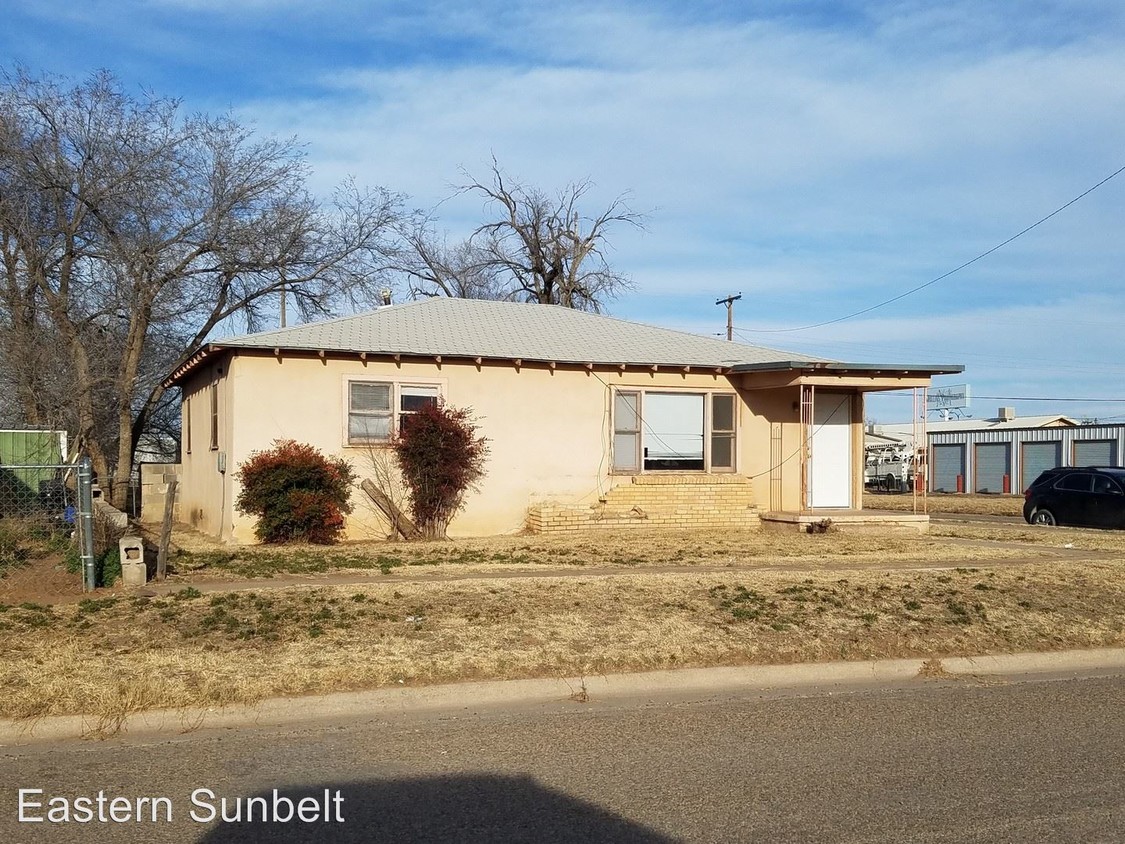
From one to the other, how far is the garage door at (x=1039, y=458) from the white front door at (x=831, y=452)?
89.6 feet

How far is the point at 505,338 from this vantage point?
20.2m

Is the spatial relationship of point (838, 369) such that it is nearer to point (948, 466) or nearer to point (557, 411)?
point (557, 411)

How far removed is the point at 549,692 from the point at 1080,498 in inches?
759

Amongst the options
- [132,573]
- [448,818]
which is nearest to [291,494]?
[132,573]

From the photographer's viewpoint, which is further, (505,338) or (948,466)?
(948,466)

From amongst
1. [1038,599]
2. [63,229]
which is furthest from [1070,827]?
[63,229]

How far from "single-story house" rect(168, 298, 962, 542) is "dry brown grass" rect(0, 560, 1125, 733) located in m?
6.34

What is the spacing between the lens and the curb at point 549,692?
7242mm

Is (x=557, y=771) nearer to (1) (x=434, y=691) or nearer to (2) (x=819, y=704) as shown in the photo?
(1) (x=434, y=691)

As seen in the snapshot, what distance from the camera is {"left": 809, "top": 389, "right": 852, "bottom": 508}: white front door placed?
21.2 m

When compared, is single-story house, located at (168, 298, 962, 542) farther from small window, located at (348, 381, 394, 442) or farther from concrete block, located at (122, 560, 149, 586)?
concrete block, located at (122, 560, 149, 586)

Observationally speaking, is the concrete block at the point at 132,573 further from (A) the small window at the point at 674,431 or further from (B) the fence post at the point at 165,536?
(A) the small window at the point at 674,431

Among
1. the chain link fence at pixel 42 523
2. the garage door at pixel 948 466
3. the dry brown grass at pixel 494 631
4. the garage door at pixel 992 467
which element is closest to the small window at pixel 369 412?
the chain link fence at pixel 42 523

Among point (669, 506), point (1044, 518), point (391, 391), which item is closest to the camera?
point (391, 391)
